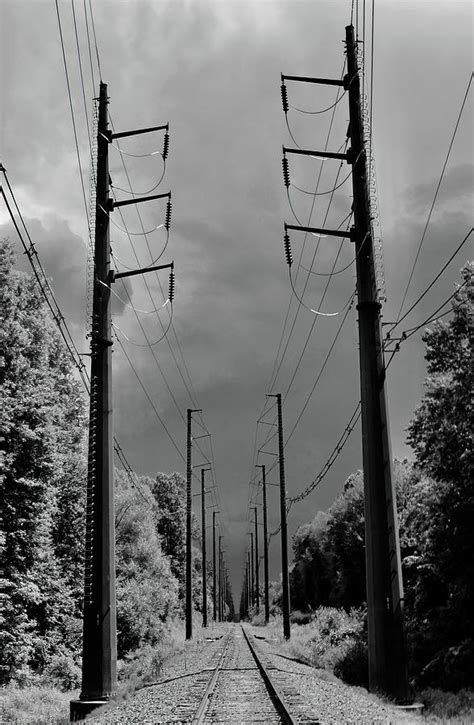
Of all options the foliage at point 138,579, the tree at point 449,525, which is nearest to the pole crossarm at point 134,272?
the tree at point 449,525

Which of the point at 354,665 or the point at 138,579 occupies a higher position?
the point at 138,579

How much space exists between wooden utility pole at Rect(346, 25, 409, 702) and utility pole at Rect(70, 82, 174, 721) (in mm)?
6469

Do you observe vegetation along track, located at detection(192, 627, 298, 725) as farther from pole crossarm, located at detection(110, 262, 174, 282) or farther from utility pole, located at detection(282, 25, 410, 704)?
pole crossarm, located at detection(110, 262, 174, 282)

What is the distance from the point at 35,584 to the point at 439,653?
672 inches

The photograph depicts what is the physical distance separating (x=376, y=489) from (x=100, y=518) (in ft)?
23.1

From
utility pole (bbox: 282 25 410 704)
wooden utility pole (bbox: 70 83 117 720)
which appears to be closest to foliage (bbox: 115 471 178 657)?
wooden utility pole (bbox: 70 83 117 720)

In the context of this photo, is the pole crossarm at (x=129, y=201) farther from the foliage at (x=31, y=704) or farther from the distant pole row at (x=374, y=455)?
the foliage at (x=31, y=704)

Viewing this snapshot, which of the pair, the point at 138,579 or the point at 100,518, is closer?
the point at 100,518

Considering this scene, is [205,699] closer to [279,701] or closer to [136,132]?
[279,701]

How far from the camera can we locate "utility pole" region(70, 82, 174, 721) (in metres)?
17.5

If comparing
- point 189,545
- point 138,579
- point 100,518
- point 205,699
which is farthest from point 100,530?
point 138,579

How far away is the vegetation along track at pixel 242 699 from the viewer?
13148mm

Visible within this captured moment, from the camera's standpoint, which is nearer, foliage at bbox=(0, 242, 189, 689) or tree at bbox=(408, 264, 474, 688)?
tree at bbox=(408, 264, 474, 688)

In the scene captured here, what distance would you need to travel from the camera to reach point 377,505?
16.3 m
